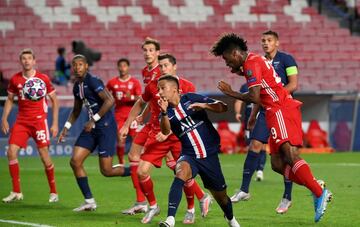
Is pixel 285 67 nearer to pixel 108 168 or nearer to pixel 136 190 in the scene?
pixel 136 190

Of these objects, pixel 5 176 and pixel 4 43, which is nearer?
pixel 5 176

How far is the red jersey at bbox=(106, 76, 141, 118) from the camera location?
2042 centimetres

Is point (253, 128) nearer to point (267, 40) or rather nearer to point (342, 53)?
point (267, 40)

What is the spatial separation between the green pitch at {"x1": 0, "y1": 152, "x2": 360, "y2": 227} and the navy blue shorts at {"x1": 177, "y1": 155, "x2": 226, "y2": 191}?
91 centimetres

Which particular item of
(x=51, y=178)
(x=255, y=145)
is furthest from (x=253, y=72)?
(x=51, y=178)

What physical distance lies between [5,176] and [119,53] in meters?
12.7

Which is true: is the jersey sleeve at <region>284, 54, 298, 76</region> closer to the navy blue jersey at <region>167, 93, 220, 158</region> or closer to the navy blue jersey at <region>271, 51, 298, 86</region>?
the navy blue jersey at <region>271, 51, 298, 86</region>

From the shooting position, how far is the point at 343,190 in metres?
15.4

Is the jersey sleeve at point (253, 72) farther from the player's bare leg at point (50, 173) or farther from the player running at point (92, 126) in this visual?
the player's bare leg at point (50, 173)

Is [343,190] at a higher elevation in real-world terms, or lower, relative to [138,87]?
lower

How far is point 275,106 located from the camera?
10.9 metres

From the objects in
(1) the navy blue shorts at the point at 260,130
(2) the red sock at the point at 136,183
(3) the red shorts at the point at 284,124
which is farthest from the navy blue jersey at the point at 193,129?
(1) the navy blue shorts at the point at 260,130

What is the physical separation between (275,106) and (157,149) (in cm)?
183

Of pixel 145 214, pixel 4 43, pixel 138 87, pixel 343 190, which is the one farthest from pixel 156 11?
pixel 145 214
